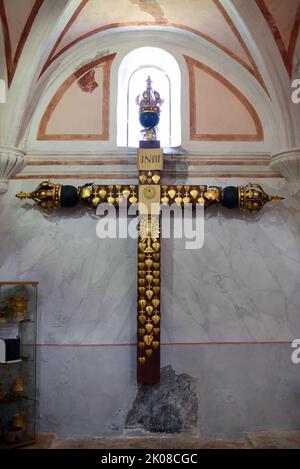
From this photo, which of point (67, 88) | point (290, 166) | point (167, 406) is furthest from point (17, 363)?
point (290, 166)

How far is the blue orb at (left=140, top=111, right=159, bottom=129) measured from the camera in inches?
201

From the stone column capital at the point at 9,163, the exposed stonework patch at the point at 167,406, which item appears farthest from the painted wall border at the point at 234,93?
the exposed stonework patch at the point at 167,406

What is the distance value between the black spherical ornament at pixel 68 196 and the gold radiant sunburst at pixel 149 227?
0.77 m

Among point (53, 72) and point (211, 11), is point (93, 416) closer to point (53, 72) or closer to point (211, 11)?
point (53, 72)

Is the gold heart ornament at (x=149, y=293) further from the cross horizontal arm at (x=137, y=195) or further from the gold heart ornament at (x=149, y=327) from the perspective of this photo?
the cross horizontal arm at (x=137, y=195)

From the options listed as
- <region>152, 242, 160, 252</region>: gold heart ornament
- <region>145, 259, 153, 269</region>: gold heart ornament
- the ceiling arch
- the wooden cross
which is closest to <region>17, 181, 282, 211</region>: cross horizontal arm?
the wooden cross

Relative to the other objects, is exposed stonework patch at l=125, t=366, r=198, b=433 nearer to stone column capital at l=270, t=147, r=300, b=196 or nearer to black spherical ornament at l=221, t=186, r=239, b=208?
black spherical ornament at l=221, t=186, r=239, b=208

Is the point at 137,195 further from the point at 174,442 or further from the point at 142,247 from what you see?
the point at 174,442

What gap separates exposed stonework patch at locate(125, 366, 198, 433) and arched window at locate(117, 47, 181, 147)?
273cm

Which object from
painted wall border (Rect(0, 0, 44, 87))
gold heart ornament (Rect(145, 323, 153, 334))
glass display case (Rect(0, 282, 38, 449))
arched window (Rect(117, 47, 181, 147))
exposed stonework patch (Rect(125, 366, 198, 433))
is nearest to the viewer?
glass display case (Rect(0, 282, 38, 449))

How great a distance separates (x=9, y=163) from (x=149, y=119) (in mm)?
1600

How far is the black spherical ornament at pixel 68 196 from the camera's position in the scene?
16.4 feet

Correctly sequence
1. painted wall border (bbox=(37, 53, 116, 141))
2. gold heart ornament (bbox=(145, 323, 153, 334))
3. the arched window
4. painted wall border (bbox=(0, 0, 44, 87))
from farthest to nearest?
1. the arched window
2. painted wall border (bbox=(37, 53, 116, 141))
3. gold heart ornament (bbox=(145, 323, 153, 334))
4. painted wall border (bbox=(0, 0, 44, 87))

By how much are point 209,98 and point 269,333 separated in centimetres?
278
